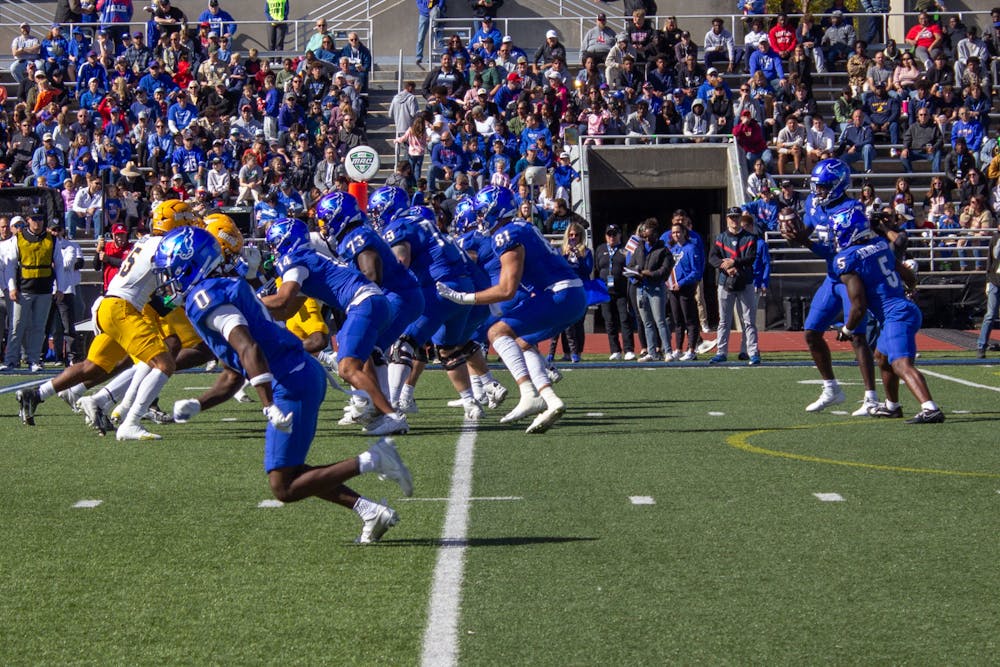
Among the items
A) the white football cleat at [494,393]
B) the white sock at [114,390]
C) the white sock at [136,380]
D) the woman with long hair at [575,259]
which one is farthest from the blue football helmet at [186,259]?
the woman with long hair at [575,259]

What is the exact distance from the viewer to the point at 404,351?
1130 cm

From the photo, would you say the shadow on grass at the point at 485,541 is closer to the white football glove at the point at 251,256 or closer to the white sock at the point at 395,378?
the white football glove at the point at 251,256

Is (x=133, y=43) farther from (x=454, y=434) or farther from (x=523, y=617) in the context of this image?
(x=523, y=617)

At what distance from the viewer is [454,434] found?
1057 cm

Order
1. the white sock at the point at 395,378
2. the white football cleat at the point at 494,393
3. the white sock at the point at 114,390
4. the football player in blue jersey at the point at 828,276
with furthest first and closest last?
1. the white football cleat at the point at 494,393
2. the white sock at the point at 395,378
3. the football player in blue jersey at the point at 828,276
4. the white sock at the point at 114,390

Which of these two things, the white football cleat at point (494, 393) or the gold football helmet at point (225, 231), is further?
the white football cleat at point (494, 393)

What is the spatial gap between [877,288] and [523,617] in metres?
6.48

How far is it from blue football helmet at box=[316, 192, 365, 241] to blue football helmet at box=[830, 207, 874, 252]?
3.38m

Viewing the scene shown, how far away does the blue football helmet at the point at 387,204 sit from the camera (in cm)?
1116

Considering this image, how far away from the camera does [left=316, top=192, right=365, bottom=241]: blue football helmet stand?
10289 millimetres

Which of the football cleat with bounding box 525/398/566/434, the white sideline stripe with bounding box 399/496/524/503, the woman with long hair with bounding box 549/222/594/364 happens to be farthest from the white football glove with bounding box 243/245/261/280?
the woman with long hair with bounding box 549/222/594/364

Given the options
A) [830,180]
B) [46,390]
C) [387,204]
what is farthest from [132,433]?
[830,180]

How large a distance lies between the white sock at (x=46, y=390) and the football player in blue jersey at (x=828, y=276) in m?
5.35

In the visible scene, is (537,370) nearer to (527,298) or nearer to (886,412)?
(527,298)
